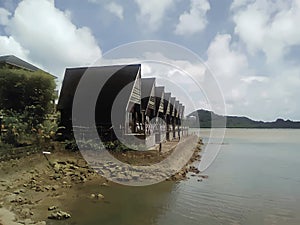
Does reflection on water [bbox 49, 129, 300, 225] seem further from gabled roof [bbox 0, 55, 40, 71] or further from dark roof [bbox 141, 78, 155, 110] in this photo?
gabled roof [bbox 0, 55, 40, 71]

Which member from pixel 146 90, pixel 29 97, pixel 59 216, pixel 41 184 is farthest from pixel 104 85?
pixel 59 216

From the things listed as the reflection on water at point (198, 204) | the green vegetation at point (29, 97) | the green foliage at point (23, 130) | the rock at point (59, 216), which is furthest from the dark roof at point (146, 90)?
the rock at point (59, 216)

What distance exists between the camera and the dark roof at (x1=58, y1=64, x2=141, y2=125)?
2247cm

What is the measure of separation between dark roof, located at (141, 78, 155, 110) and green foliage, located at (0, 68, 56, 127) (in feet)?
30.4

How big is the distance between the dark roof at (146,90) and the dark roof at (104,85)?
13.0 ft

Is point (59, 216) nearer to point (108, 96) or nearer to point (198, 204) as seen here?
point (198, 204)

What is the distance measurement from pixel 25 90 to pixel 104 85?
18.6 ft

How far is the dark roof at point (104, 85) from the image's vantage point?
22469 millimetres

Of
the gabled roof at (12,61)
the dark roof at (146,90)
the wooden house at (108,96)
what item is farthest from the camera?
the dark roof at (146,90)

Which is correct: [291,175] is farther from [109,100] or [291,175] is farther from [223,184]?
[109,100]

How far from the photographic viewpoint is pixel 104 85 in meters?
23.7

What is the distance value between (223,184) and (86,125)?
33.1 ft

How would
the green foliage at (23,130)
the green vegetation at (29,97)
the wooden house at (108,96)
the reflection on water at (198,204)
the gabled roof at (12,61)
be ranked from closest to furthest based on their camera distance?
the reflection on water at (198,204) → the green foliage at (23,130) → the green vegetation at (29,97) → the wooden house at (108,96) → the gabled roof at (12,61)

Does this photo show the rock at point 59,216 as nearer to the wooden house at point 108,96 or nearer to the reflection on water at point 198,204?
the reflection on water at point 198,204
